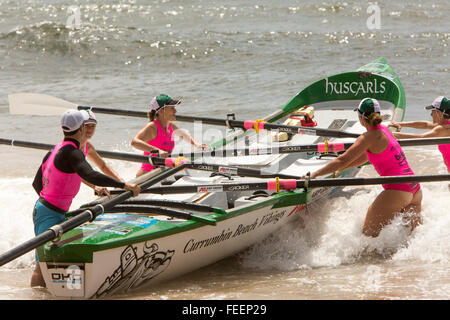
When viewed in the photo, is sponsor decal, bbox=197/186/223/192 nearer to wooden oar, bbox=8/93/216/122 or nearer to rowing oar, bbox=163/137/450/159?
rowing oar, bbox=163/137/450/159

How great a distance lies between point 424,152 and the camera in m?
11.6

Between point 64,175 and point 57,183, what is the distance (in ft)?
0.33

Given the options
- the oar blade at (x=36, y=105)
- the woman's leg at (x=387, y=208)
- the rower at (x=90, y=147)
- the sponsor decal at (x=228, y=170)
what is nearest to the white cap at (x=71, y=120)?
the rower at (x=90, y=147)

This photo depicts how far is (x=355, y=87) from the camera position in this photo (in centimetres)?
1147

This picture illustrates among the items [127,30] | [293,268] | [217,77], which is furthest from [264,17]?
[293,268]

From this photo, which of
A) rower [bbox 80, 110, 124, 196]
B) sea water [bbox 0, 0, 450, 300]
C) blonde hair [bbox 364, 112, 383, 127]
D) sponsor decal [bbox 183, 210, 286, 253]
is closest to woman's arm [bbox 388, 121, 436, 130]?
sea water [bbox 0, 0, 450, 300]

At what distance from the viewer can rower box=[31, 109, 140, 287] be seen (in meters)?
5.62

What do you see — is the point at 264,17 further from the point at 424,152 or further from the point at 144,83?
the point at 424,152

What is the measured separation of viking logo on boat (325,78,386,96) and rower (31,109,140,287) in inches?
246

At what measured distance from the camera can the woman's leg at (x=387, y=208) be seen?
6.82m

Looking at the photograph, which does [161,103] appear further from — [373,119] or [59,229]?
[59,229]

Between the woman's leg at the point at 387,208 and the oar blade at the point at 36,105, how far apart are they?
3718 mm

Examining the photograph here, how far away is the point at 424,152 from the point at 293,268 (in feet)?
18.7

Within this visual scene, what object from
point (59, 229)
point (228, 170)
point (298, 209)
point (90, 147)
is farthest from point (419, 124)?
point (59, 229)
